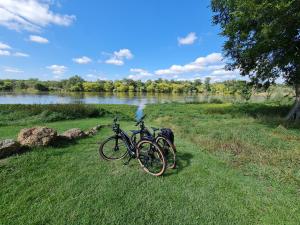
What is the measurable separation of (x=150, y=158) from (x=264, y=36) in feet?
25.7

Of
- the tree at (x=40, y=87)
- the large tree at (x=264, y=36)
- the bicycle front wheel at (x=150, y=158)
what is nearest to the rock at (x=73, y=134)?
the bicycle front wheel at (x=150, y=158)

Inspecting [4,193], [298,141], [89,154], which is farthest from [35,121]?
[298,141]

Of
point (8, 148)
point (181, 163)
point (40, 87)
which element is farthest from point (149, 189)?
point (40, 87)

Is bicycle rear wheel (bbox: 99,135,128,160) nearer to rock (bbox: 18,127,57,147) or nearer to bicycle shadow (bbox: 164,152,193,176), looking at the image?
bicycle shadow (bbox: 164,152,193,176)

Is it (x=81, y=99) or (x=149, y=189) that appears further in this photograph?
(x=81, y=99)

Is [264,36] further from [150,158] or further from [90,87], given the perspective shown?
[90,87]

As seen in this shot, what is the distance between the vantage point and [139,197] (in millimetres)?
3279

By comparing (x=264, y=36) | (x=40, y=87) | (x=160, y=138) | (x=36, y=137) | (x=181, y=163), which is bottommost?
(x=181, y=163)

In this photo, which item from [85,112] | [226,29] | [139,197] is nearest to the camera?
[139,197]

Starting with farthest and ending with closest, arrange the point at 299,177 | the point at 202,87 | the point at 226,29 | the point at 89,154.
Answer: the point at 202,87
the point at 226,29
the point at 89,154
the point at 299,177

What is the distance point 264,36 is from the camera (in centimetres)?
870

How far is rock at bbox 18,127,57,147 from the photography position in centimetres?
522

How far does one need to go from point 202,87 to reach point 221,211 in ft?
300

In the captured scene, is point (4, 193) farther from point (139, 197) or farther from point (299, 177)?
point (299, 177)
